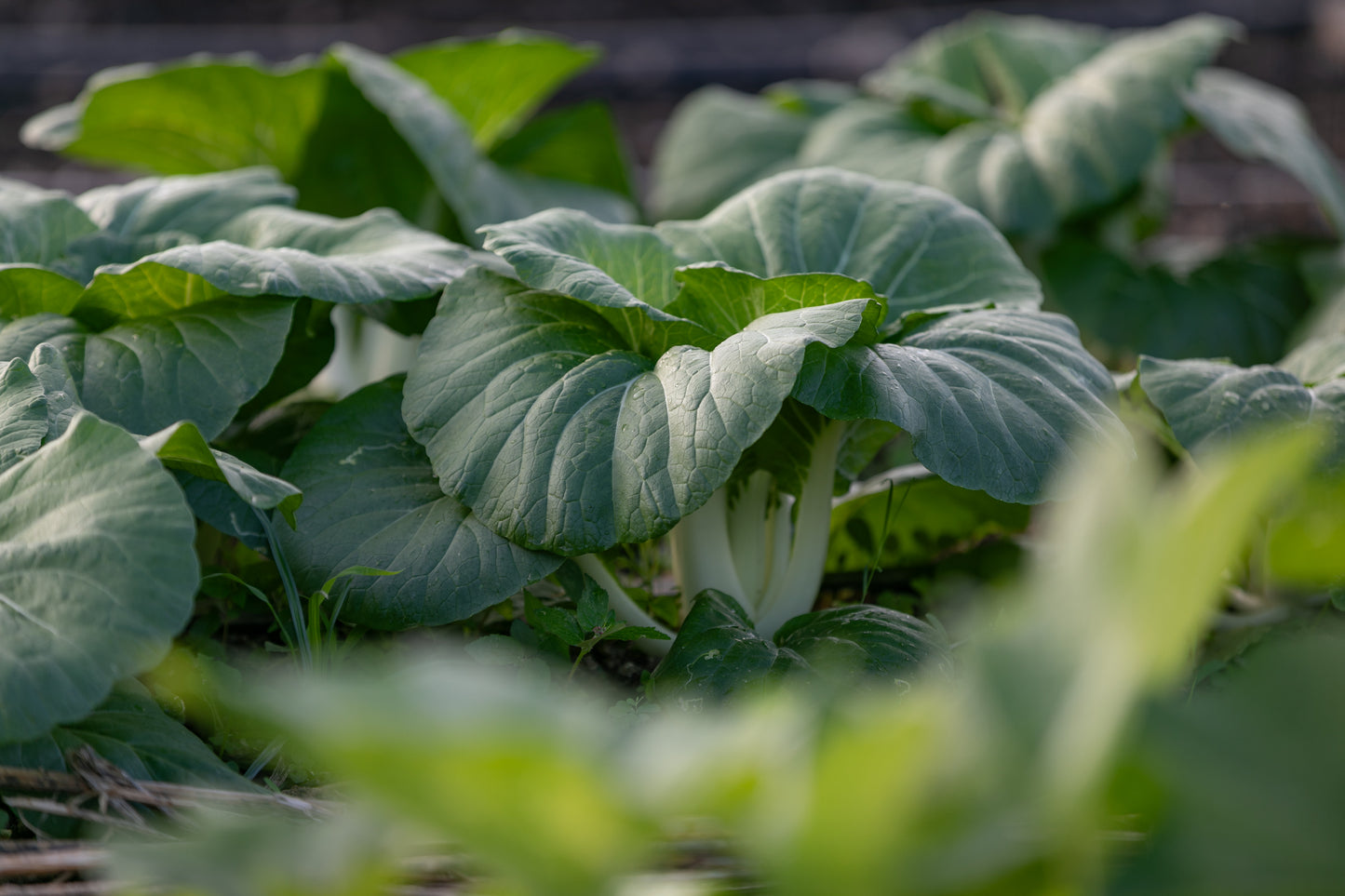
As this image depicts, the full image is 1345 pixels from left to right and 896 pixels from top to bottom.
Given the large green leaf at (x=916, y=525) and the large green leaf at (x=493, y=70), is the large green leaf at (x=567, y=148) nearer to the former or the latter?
the large green leaf at (x=493, y=70)

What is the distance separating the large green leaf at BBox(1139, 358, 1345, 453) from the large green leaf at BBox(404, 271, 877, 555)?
304 millimetres

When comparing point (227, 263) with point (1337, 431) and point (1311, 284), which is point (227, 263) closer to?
point (1337, 431)

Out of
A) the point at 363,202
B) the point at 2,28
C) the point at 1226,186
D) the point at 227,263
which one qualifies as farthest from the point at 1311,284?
the point at 2,28

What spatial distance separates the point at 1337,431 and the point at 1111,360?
93 cm

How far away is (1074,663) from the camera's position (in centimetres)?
38

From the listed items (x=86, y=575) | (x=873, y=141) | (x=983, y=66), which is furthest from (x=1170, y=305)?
(x=86, y=575)

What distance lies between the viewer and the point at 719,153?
82.6 inches

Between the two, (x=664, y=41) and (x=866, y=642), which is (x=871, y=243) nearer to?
(x=866, y=642)

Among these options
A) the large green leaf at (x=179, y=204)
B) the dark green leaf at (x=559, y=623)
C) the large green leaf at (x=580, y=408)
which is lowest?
the dark green leaf at (x=559, y=623)

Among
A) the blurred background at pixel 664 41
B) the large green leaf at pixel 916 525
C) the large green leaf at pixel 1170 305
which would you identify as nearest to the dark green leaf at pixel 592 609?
the large green leaf at pixel 916 525

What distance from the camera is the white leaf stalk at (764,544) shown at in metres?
1.04

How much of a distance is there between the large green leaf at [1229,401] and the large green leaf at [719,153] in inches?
43.9

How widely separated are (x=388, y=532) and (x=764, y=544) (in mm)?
359

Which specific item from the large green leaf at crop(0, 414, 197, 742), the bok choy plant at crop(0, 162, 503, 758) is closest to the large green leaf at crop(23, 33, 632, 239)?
the bok choy plant at crop(0, 162, 503, 758)
